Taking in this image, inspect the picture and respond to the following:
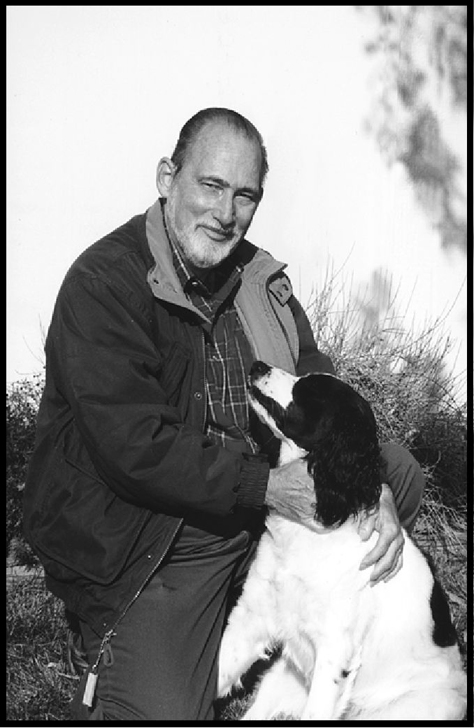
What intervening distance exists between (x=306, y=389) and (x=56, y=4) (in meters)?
2.28

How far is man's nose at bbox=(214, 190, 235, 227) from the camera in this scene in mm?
3443

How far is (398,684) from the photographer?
340 centimetres

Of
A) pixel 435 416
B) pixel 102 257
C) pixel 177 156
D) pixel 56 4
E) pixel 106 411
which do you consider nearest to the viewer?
pixel 106 411

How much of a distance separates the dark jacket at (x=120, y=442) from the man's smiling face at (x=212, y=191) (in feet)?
0.56

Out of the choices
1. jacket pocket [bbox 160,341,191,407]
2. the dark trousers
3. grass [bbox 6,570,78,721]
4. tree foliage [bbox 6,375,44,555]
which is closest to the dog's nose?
jacket pocket [bbox 160,341,191,407]

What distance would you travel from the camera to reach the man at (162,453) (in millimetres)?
3094

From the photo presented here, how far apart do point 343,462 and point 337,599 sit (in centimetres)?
49

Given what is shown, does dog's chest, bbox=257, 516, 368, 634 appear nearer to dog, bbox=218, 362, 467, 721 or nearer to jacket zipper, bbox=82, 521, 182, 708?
dog, bbox=218, 362, 467, 721

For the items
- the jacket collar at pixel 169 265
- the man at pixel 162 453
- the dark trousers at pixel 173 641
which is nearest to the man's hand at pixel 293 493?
the man at pixel 162 453

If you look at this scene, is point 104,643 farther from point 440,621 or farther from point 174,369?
point 440,621

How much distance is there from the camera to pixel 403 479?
12.4 ft

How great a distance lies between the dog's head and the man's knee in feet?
1.19
